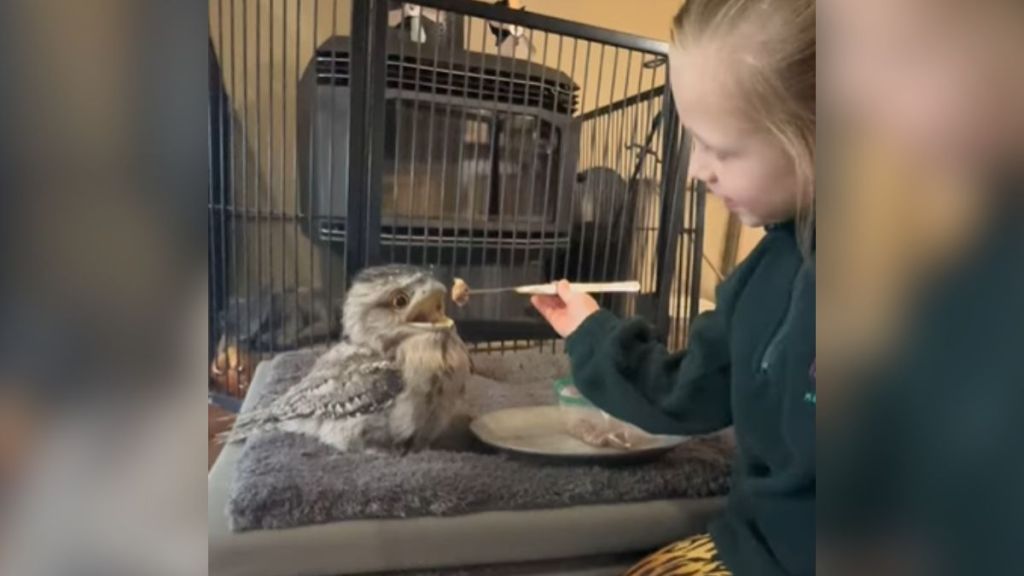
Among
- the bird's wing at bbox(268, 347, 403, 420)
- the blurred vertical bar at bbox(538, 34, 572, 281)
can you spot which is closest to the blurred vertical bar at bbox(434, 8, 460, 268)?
the blurred vertical bar at bbox(538, 34, 572, 281)

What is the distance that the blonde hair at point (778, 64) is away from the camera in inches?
17.2

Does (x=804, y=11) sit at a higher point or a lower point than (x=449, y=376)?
higher

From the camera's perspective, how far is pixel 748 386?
0.61 meters

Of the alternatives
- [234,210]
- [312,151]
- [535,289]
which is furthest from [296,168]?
[535,289]

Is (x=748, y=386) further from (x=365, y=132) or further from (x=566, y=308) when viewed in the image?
(x=365, y=132)

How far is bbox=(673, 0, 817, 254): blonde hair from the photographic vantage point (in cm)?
44
